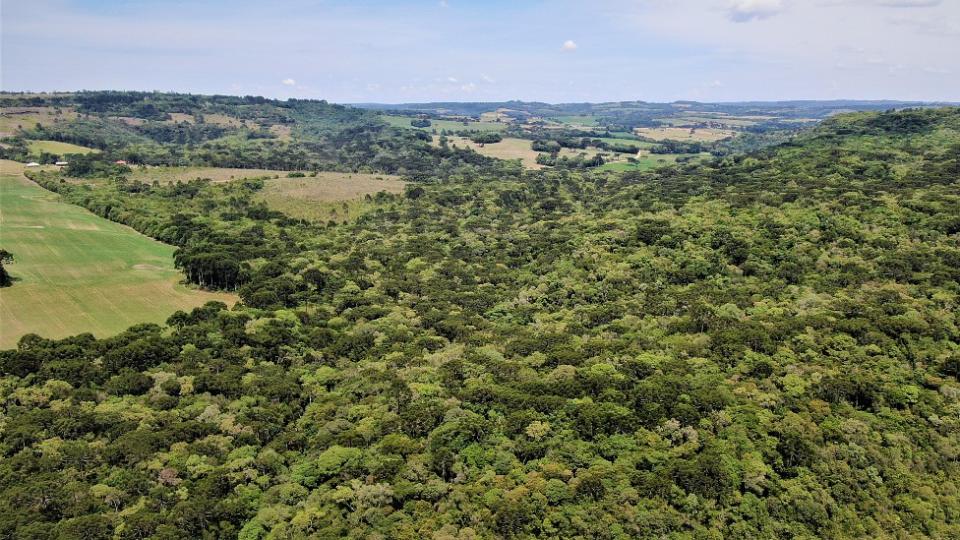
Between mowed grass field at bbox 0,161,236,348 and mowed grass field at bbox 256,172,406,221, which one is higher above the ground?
mowed grass field at bbox 256,172,406,221

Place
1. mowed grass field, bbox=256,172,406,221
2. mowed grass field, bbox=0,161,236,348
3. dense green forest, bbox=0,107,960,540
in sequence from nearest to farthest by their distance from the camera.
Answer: dense green forest, bbox=0,107,960,540 → mowed grass field, bbox=0,161,236,348 → mowed grass field, bbox=256,172,406,221

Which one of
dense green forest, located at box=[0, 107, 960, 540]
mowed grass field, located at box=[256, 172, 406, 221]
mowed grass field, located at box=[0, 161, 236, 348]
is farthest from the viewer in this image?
mowed grass field, located at box=[256, 172, 406, 221]

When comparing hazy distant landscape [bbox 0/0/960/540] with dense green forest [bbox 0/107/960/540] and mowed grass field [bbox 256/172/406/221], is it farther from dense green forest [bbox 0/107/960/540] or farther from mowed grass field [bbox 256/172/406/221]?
mowed grass field [bbox 256/172/406/221]

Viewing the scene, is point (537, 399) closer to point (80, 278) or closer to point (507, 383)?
point (507, 383)

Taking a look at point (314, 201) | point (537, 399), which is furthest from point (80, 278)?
point (537, 399)

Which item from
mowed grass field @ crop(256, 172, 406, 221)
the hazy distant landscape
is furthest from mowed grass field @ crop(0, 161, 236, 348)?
mowed grass field @ crop(256, 172, 406, 221)

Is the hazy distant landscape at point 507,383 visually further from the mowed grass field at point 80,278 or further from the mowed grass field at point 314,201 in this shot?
the mowed grass field at point 314,201

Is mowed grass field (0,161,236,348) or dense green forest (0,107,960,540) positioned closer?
dense green forest (0,107,960,540)
